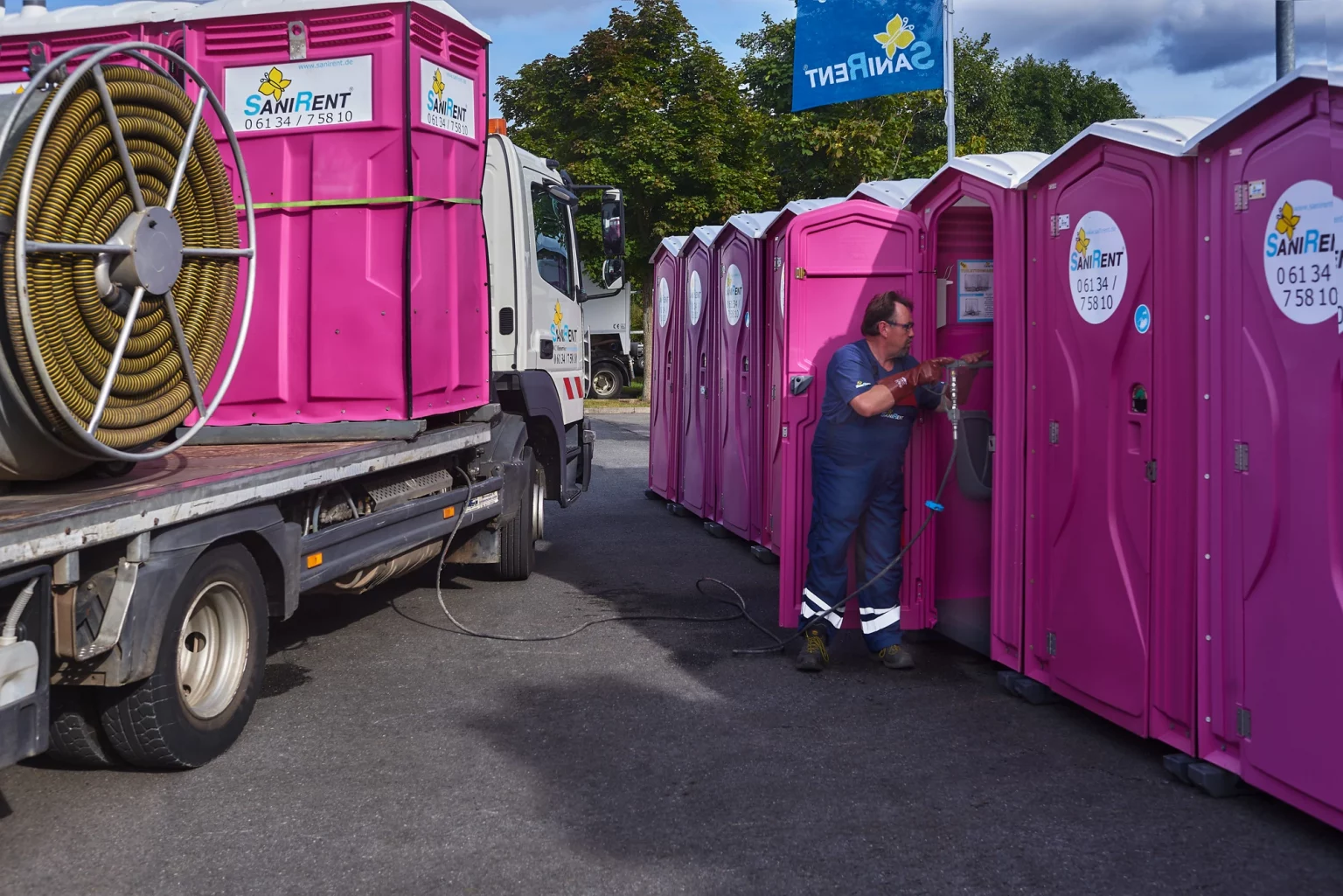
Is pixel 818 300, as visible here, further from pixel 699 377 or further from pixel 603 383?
pixel 603 383

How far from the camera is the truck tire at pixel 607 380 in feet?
104

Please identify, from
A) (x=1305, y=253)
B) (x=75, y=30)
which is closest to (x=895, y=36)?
(x=75, y=30)

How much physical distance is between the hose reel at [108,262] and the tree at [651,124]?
20.6 metres

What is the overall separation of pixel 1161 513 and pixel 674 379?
7930mm

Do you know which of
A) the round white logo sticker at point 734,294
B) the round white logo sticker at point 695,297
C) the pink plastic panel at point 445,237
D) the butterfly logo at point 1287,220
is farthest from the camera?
the round white logo sticker at point 695,297

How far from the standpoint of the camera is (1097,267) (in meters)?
5.14

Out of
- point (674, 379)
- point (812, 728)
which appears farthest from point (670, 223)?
point (812, 728)

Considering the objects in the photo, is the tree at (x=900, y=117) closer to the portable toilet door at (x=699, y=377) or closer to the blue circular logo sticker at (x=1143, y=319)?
the portable toilet door at (x=699, y=377)

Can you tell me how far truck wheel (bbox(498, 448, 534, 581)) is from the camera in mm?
8672

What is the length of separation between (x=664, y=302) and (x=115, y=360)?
861 cm

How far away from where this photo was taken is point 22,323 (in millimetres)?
3971

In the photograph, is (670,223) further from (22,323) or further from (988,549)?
(22,323)

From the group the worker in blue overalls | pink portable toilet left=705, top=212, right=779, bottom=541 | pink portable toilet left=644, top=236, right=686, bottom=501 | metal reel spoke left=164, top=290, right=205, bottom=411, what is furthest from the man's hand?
pink portable toilet left=644, top=236, right=686, bottom=501

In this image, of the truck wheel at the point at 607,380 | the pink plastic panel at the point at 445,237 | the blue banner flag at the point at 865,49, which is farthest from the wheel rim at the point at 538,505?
the truck wheel at the point at 607,380
